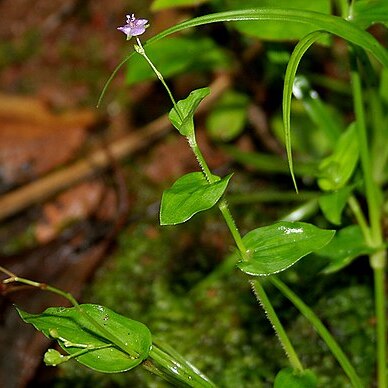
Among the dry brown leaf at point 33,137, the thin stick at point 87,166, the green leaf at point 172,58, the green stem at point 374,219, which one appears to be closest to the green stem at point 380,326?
the green stem at point 374,219

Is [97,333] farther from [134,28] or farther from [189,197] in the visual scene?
[134,28]

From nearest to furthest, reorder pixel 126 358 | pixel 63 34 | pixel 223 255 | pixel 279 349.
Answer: pixel 126 358 < pixel 279 349 < pixel 223 255 < pixel 63 34

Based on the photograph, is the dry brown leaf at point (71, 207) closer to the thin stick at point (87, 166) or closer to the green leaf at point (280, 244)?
the thin stick at point (87, 166)

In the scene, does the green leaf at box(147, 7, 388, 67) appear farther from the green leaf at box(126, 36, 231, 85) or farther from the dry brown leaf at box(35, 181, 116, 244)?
the dry brown leaf at box(35, 181, 116, 244)

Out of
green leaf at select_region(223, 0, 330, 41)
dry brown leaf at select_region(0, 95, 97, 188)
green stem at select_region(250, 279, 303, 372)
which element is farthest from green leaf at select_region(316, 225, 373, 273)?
dry brown leaf at select_region(0, 95, 97, 188)

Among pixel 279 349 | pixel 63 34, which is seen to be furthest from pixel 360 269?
pixel 63 34

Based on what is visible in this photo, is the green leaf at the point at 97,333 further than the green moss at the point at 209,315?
No

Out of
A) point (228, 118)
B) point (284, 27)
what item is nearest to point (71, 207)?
point (228, 118)

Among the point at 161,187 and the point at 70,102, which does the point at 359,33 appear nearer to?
the point at 161,187
